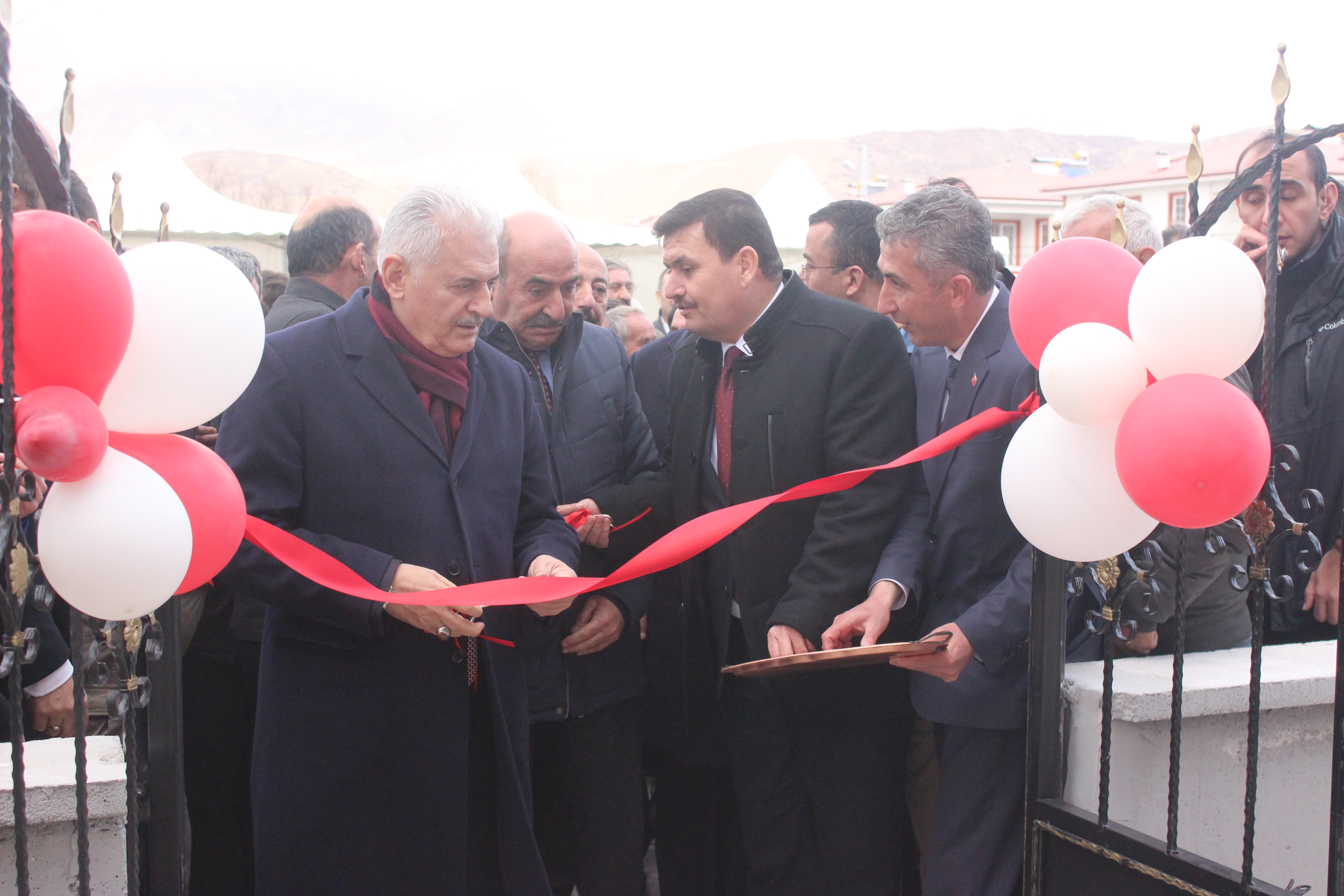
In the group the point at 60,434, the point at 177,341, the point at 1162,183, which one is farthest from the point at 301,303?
the point at 1162,183

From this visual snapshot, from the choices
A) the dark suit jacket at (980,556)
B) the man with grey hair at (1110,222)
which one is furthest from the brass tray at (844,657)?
the man with grey hair at (1110,222)

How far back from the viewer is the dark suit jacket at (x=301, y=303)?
339 cm

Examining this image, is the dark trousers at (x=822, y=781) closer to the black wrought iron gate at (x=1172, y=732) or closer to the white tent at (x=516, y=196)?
the black wrought iron gate at (x=1172, y=732)

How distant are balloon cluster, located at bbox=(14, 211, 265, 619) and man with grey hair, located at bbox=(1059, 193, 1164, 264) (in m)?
2.38

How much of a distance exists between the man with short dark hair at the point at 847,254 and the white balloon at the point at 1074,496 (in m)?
2.15

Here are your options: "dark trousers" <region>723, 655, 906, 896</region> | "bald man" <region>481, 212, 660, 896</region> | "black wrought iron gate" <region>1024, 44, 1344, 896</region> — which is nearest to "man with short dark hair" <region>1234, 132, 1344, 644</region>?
"black wrought iron gate" <region>1024, 44, 1344, 896</region>

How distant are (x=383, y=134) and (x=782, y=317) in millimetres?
187112

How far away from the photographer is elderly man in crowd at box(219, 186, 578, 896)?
2246 millimetres

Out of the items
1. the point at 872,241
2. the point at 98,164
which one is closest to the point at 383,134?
the point at 98,164

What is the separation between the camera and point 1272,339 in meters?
1.86

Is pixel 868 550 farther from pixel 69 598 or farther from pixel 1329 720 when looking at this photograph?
pixel 69 598

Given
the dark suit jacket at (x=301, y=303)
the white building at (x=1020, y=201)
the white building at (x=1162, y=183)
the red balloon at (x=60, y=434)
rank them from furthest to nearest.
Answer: the white building at (x=1020, y=201)
the white building at (x=1162, y=183)
the dark suit jacket at (x=301, y=303)
the red balloon at (x=60, y=434)

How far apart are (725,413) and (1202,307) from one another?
145 centimetres

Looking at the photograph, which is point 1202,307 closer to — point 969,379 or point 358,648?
point 969,379
